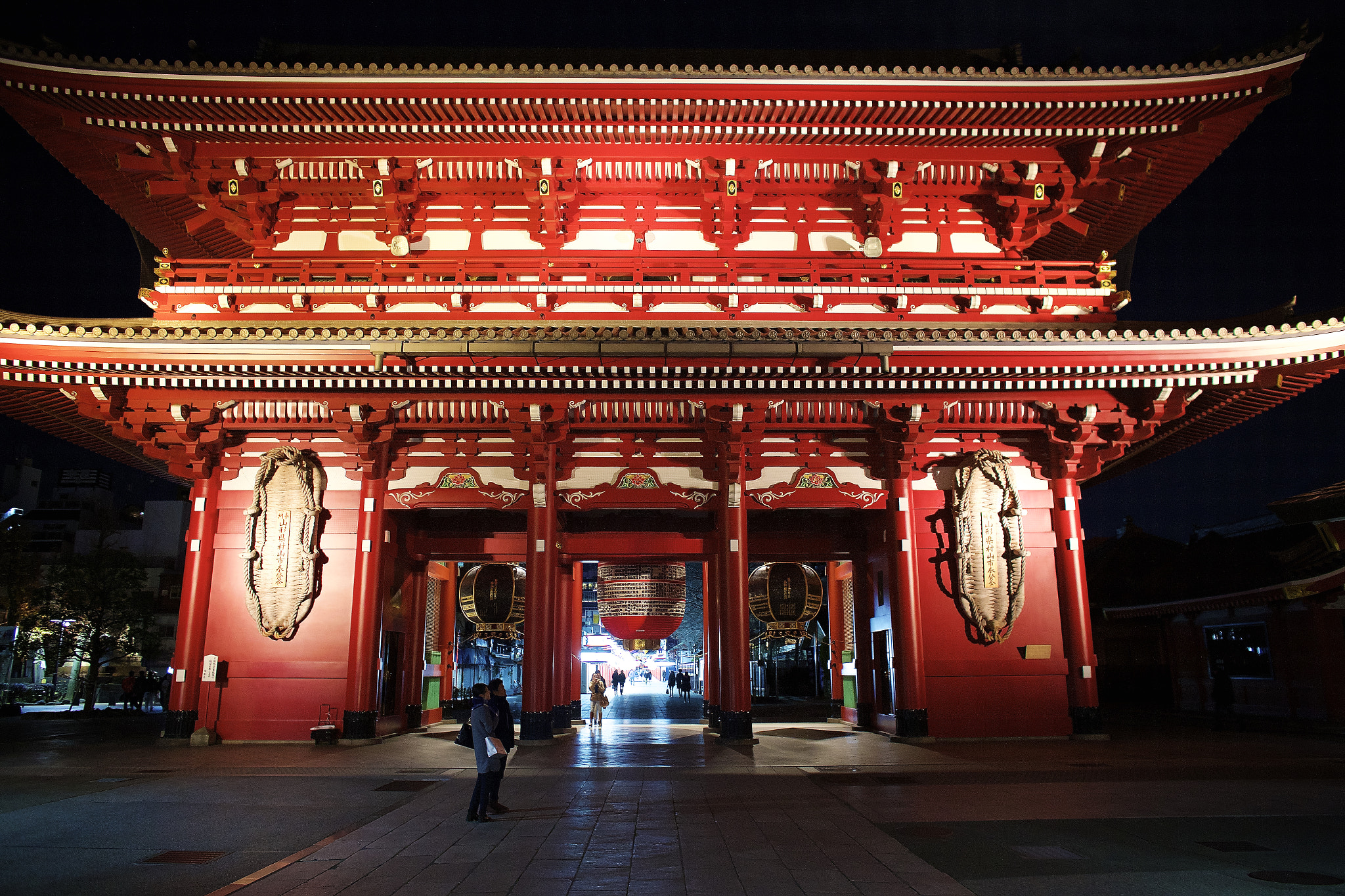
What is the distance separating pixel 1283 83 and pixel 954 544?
10.8 meters

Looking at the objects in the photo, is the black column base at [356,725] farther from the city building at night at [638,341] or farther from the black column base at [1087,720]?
the black column base at [1087,720]

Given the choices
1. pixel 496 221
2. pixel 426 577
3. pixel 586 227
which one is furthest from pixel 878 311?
pixel 426 577

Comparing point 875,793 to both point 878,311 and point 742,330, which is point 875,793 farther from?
point 878,311

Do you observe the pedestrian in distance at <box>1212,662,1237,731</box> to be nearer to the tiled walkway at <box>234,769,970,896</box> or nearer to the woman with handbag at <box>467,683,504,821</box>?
the tiled walkway at <box>234,769,970,896</box>

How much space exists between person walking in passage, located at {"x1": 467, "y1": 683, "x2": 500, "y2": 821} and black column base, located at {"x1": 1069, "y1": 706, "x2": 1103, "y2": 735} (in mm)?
11741

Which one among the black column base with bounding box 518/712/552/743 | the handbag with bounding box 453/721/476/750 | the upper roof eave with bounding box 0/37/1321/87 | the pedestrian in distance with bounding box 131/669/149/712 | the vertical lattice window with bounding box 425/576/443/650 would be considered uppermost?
the upper roof eave with bounding box 0/37/1321/87

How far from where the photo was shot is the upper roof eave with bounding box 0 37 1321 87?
14.9 meters

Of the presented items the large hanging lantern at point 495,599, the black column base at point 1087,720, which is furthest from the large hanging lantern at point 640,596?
the black column base at point 1087,720

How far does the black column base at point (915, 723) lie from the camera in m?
15.4

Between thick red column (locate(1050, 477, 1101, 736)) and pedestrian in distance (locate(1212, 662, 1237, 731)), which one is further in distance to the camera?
pedestrian in distance (locate(1212, 662, 1237, 731))

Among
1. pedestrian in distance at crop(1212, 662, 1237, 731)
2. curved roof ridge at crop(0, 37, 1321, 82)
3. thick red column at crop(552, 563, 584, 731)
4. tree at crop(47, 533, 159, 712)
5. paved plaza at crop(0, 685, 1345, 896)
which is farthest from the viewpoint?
tree at crop(47, 533, 159, 712)

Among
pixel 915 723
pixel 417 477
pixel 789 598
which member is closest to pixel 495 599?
pixel 417 477

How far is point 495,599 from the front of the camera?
21344 mm

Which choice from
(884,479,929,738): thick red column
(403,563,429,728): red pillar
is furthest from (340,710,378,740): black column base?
(884,479,929,738): thick red column
